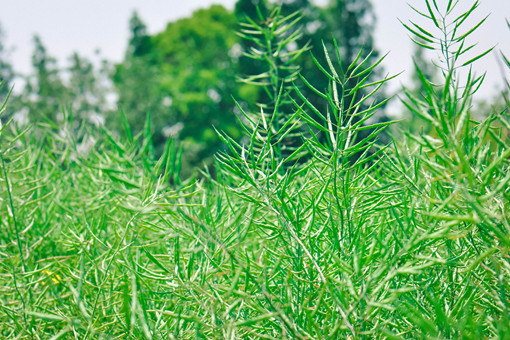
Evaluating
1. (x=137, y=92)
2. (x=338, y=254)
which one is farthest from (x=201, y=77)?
(x=338, y=254)

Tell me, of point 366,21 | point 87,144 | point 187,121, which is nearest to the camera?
point 87,144

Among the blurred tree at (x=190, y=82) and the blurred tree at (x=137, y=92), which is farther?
the blurred tree at (x=190, y=82)

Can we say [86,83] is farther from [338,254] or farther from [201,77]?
[338,254]

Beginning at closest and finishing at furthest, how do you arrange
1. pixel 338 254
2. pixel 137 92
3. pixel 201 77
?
pixel 338 254 → pixel 137 92 → pixel 201 77

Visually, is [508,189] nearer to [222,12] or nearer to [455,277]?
[455,277]

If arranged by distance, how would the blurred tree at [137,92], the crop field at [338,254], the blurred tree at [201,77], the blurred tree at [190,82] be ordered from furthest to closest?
the blurred tree at [201,77]
the blurred tree at [190,82]
the blurred tree at [137,92]
the crop field at [338,254]

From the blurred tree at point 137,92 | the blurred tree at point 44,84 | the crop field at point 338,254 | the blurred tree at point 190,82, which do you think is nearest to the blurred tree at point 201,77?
the blurred tree at point 190,82

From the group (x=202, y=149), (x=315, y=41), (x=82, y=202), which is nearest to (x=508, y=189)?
(x=82, y=202)

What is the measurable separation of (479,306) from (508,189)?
0.32ft

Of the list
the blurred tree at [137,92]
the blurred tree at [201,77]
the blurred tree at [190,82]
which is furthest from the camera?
the blurred tree at [201,77]

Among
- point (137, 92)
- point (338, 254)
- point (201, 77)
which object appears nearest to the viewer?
point (338, 254)

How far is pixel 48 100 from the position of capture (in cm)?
1178

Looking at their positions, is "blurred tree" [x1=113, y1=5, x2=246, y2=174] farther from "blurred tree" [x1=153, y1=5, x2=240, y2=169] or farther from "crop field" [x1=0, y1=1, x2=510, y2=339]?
"crop field" [x1=0, y1=1, x2=510, y2=339]

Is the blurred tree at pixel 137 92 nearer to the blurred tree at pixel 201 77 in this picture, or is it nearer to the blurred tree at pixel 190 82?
the blurred tree at pixel 190 82
